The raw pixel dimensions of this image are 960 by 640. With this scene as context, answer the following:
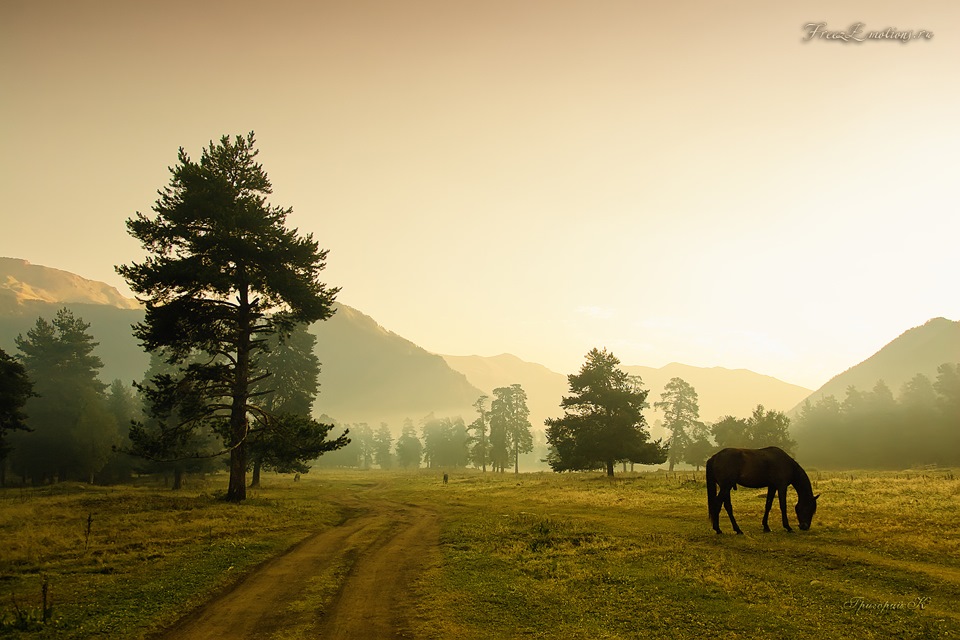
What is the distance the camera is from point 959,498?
2312 cm

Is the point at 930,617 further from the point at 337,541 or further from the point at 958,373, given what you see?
the point at 958,373

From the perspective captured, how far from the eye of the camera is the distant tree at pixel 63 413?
52000mm

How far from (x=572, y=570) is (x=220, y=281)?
22.9 m

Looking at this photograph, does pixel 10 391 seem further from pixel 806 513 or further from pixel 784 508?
pixel 806 513

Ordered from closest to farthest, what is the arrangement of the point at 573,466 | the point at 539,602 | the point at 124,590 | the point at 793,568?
the point at 539,602
the point at 124,590
the point at 793,568
the point at 573,466

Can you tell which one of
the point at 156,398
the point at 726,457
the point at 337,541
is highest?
the point at 156,398

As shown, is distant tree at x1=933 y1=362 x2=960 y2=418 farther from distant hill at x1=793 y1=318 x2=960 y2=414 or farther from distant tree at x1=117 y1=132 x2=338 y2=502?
distant tree at x1=117 y1=132 x2=338 y2=502

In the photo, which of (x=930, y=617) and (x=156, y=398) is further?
(x=156, y=398)

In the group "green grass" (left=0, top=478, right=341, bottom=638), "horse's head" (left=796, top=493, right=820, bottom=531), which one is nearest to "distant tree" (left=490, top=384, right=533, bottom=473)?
"green grass" (left=0, top=478, right=341, bottom=638)

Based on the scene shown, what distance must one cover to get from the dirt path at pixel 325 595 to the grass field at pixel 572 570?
50cm

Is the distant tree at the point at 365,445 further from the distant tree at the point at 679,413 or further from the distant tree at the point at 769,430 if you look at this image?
the distant tree at the point at 769,430

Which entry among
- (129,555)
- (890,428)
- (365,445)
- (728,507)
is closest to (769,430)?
(890,428)

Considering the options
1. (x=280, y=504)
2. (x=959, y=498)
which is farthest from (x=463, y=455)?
(x=959, y=498)

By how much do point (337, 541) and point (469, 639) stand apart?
35.6 feet
